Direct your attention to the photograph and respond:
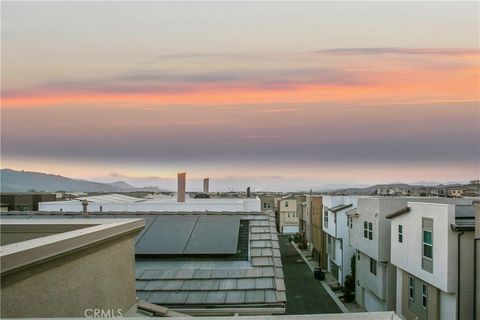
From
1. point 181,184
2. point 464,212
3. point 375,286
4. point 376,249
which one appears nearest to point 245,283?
point 464,212

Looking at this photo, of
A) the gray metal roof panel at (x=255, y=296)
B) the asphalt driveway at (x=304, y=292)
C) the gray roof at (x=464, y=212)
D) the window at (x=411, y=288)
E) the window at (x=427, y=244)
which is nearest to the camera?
the gray metal roof panel at (x=255, y=296)

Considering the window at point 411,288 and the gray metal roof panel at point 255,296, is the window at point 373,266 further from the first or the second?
the gray metal roof panel at point 255,296

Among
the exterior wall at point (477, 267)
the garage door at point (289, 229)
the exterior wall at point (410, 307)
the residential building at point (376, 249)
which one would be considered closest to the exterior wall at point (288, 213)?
the garage door at point (289, 229)

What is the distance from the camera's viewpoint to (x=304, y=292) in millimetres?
36344

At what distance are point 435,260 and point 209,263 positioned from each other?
10.3 m

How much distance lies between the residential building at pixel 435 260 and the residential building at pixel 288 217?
59033mm

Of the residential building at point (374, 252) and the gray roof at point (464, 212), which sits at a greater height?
the gray roof at point (464, 212)

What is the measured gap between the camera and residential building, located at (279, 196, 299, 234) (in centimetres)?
8280

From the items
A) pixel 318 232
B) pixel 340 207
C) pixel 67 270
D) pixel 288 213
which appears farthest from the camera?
pixel 288 213

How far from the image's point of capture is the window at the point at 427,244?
19.9 m

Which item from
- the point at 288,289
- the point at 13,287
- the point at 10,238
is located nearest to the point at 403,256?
the point at 288,289

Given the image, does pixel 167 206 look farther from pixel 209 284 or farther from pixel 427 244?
pixel 209 284

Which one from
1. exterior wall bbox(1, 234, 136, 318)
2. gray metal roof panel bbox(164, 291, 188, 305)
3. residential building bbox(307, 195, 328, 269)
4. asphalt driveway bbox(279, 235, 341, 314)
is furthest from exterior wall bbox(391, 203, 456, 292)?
residential building bbox(307, 195, 328, 269)

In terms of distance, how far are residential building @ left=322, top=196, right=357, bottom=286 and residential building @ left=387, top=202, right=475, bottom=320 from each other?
44.7 feet
